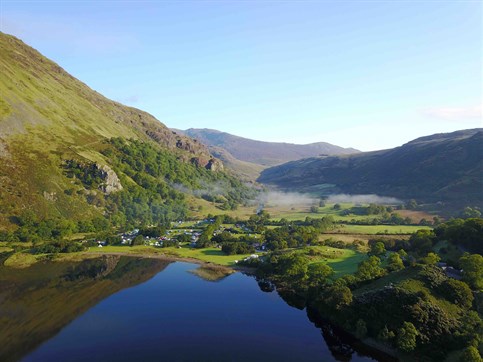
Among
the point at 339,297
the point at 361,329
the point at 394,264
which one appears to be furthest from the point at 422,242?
the point at 361,329

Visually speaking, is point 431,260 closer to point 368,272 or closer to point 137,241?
point 368,272

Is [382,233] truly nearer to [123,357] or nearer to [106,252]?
[106,252]

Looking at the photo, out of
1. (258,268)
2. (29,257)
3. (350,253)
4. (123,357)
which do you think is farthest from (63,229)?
(350,253)

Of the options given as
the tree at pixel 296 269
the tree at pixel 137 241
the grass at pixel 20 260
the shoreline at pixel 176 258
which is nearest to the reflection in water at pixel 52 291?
the grass at pixel 20 260

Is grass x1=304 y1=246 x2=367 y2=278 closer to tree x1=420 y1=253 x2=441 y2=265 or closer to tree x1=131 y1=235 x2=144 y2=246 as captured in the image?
tree x1=420 y1=253 x2=441 y2=265

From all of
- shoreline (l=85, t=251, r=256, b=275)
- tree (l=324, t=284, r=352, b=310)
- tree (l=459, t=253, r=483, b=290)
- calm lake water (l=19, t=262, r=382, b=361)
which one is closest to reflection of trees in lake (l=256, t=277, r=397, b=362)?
calm lake water (l=19, t=262, r=382, b=361)

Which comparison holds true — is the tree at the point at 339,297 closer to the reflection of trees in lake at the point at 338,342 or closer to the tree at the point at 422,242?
the reflection of trees in lake at the point at 338,342
